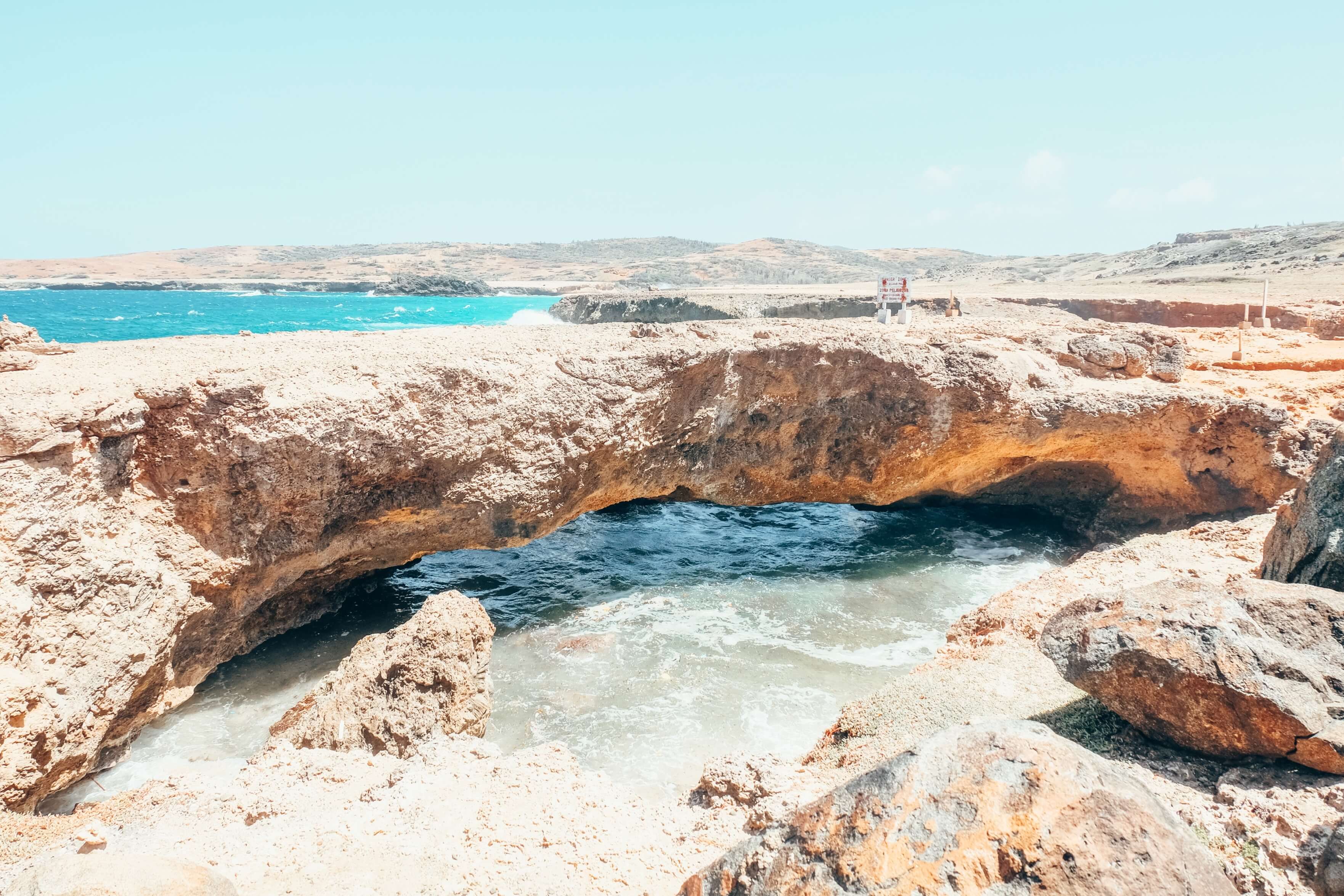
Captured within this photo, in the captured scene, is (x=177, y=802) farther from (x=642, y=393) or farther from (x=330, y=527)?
(x=642, y=393)

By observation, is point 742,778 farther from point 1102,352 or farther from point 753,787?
point 1102,352

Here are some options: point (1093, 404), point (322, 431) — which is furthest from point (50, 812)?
point (1093, 404)

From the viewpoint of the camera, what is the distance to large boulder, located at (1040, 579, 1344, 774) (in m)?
4.08

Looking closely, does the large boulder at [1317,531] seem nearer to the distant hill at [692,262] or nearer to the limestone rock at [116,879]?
the limestone rock at [116,879]

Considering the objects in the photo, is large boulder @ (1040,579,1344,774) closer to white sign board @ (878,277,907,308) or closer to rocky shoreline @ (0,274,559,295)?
white sign board @ (878,277,907,308)

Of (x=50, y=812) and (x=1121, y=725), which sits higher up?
(x=1121, y=725)

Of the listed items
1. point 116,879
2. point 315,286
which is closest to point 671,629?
point 116,879

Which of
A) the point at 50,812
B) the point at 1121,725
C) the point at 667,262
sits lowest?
the point at 50,812

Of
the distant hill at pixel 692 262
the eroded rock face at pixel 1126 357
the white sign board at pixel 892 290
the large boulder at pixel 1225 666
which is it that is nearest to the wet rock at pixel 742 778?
the large boulder at pixel 1225 666

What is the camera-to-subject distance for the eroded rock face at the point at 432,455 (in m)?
6.01

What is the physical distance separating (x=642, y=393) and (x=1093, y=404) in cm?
622

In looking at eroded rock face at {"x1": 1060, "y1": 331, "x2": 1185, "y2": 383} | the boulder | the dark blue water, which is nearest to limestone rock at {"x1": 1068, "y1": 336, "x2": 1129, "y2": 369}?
eroded rock face at {"x1": 1060, "y1": 331, "x2": 1185, "y2": 383}

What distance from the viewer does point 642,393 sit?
9211 millimetres

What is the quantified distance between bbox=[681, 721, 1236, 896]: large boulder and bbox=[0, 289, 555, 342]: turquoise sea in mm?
21069
